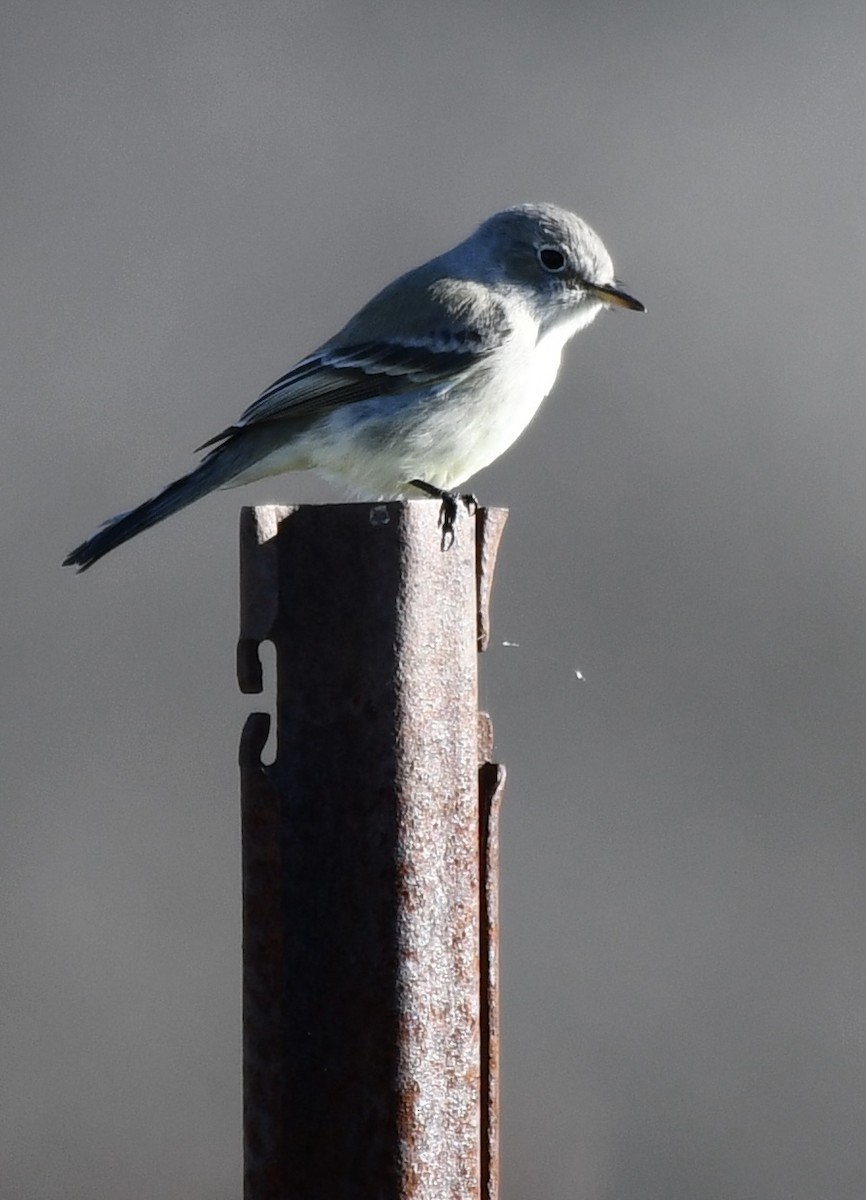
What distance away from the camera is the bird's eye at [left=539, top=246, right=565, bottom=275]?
4266mm

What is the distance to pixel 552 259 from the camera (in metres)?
4.27

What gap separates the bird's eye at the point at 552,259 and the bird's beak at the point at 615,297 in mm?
92

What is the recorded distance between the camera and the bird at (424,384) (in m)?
3.79

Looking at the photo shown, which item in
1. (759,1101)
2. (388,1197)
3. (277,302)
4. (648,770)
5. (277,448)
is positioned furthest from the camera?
(277,302)

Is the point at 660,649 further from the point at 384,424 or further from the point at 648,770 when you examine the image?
the point at 384,424

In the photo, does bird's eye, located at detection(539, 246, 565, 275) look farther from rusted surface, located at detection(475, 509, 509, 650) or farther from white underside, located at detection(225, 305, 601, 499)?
rusted surface, located at detection(475, 509, 509, 650)

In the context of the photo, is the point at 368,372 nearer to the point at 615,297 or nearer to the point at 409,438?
the point at 409,438

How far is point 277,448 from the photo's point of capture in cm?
381

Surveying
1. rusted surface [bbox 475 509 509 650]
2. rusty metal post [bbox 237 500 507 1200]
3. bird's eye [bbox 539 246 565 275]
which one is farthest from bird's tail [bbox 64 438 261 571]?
rusty metal post [bbox 237 500 507 1200]

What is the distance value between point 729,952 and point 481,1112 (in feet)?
11.9

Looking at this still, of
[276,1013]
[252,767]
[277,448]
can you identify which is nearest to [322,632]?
[252,767]

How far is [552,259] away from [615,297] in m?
0.17

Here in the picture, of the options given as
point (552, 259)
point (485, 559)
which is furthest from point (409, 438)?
point (485, 559)

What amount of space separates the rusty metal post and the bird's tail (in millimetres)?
1339
